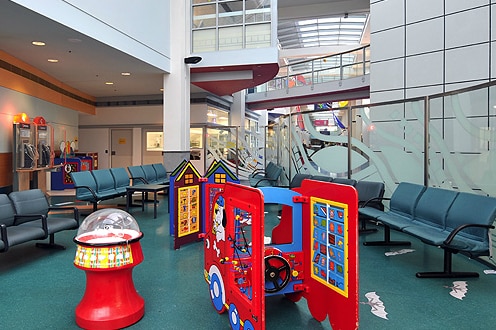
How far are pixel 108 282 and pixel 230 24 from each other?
29.5 feet

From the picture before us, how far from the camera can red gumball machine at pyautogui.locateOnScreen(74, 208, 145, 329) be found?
9.48ft

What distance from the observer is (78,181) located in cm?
711

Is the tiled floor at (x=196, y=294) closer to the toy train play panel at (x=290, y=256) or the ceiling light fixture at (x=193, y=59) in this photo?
the toy train play panel at (x=290, y=256)

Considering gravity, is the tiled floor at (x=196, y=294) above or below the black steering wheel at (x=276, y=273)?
below

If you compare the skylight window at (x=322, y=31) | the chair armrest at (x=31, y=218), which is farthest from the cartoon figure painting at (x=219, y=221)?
the skylight window at (x=322, y=31)

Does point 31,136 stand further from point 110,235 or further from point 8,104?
point 110,235

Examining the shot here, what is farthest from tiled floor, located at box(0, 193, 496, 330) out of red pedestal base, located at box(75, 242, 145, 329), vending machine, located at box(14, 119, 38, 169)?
vending machine, located at box(14, 119, 38, 169)

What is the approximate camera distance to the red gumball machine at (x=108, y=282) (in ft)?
9.48

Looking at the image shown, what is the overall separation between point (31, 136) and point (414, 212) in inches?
374

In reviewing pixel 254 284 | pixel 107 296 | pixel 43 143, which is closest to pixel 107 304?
pixel 107 296

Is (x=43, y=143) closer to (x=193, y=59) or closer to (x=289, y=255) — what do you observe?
(x=193, y=59)

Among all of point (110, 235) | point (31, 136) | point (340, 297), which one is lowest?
point (340, 297)

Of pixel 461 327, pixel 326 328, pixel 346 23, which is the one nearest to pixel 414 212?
pixel 461 327

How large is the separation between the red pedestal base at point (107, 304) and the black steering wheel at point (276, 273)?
1.13 meters
